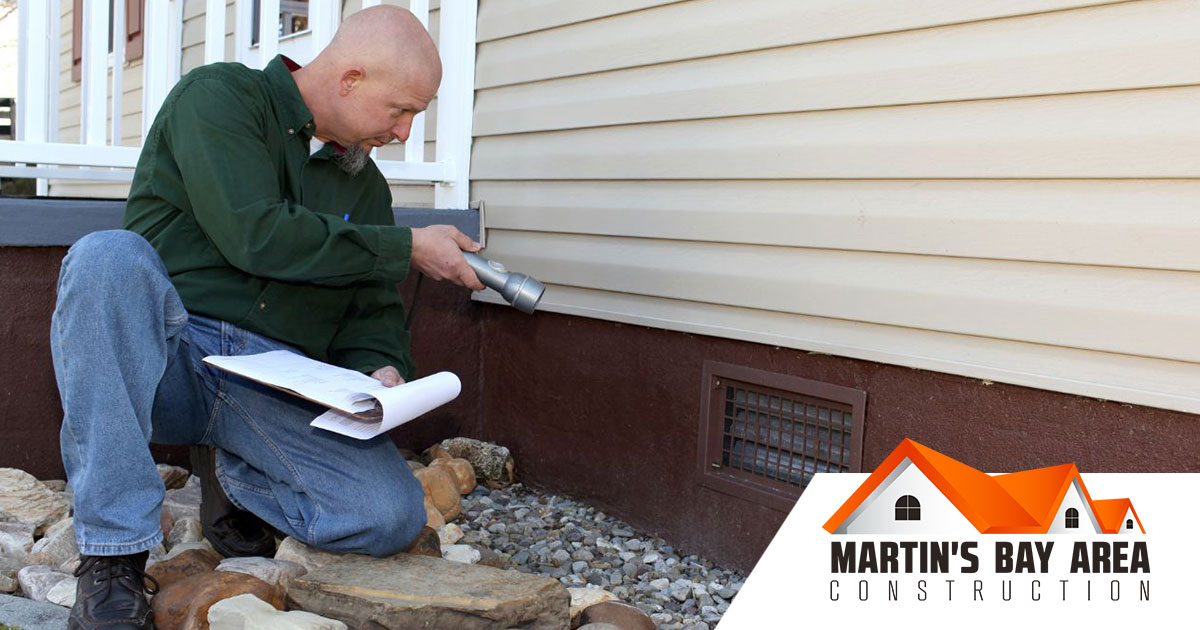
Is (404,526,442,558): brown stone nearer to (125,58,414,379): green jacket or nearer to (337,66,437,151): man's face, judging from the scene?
(125,58,414,379): green jacket

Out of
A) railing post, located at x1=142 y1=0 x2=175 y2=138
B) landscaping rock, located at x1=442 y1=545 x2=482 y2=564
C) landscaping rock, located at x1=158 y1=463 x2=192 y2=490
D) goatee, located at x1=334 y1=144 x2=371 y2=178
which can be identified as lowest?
landscaping rock, located at x1=442 y1=545 x2=482 y2=564

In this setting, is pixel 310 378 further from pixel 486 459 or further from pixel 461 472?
pixel 486 459

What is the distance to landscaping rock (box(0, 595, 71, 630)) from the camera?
7.39ft

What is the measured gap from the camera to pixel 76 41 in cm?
821

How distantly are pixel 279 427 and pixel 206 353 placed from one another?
0.24 meters

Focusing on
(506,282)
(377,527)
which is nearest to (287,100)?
(506,282)

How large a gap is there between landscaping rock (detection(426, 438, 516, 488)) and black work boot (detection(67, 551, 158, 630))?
176 centimetres

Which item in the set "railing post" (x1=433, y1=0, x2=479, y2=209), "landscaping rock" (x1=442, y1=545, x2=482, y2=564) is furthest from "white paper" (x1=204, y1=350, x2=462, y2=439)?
"railing post" (x1=433, y1=0, x2=479, y2=209)

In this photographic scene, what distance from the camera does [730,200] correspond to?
3.06 m

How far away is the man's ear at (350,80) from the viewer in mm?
2613

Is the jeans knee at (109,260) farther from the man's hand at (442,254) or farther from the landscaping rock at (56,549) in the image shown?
the landscaping rock at (56,549)

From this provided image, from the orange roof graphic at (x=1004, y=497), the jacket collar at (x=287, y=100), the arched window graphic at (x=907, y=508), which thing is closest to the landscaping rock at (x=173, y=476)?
the jacket collar at (x=287, y=100)

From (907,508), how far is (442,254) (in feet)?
3.81

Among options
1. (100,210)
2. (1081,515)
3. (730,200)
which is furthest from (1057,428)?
(100,210)
